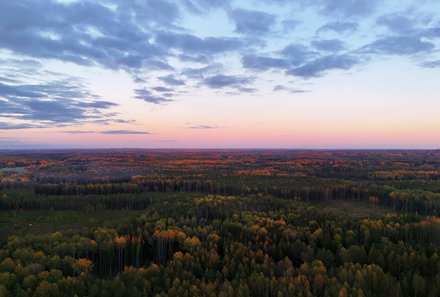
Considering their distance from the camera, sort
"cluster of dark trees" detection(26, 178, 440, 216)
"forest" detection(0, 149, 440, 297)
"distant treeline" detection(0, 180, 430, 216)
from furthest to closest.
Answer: "cluster of dark trees" detection(26, 178, 440, 216) → "distant treeline" detection(0, 180, 430, 216) → "forest" detection(0, 149, 440, 297)

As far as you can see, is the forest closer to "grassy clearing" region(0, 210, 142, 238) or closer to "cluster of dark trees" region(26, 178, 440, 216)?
"grassy clearing" region(0, 210, 142, 238)

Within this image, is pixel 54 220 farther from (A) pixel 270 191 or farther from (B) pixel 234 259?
(A) pixel 270 191

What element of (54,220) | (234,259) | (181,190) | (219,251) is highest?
(234,259)

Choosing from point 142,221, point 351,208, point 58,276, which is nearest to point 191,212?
point 142,221

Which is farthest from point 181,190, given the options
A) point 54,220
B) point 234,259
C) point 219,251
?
point 234,259

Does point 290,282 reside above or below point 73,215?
above

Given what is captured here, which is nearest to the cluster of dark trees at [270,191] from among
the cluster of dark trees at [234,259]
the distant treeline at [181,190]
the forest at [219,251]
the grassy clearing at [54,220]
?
the distant treeline at [181,190]

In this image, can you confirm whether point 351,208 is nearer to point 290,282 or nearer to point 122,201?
point 122,201

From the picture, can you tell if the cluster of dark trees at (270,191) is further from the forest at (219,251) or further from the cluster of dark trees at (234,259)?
the cluster of dark trees at (234,259)

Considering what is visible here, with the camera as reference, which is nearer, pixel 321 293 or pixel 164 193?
pixel 321 293

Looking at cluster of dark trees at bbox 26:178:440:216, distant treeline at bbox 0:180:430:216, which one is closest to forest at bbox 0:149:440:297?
distant treeline at bbox 0:180:430:216

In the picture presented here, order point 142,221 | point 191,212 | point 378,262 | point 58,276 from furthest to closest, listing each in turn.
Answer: point 191,212
point 142,221
point 378,262
point 58,276
